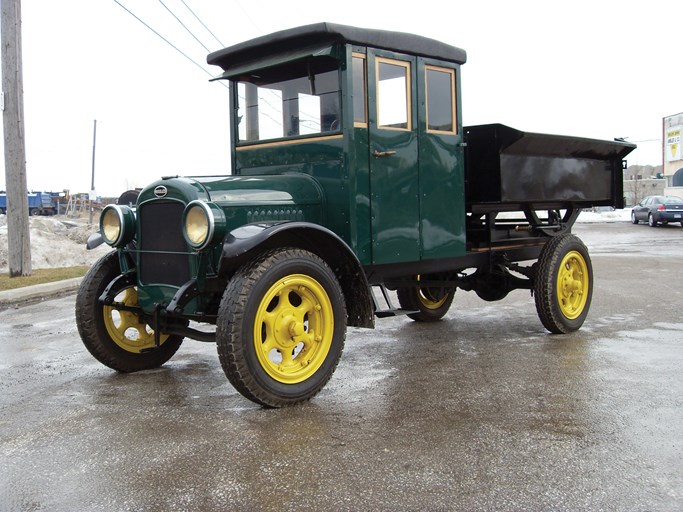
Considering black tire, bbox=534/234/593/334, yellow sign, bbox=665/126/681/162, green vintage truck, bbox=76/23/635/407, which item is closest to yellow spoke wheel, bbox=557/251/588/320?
black tire, bbox=534/234/593/334

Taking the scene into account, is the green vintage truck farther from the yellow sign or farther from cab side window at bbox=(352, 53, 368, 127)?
the yellow sign

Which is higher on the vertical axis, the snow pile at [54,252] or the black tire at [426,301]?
the snow pile at [54,252]

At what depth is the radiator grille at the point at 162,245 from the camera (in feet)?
16.1

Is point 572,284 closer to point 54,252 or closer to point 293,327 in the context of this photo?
point 293,327

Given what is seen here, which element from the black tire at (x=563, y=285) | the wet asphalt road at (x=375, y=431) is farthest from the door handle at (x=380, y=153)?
the black tire at (x=563, y=285)

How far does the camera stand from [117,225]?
533 centimetres

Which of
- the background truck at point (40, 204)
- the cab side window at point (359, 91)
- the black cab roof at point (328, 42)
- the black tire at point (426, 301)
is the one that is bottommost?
the black tire at point (426, 301)

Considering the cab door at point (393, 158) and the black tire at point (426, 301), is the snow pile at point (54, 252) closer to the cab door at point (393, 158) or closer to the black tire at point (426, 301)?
the black tire at point (426, 301)

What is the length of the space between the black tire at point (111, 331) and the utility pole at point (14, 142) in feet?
27.1

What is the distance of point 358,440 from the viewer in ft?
12.6

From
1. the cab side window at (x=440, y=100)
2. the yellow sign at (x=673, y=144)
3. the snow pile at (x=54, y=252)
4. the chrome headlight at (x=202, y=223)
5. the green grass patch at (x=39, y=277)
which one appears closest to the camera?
the chrome headlight at (x=202, y=223)

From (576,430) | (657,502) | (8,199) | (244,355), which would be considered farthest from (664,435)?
(8,199)

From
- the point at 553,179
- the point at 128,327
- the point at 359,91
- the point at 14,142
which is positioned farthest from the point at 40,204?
the point at 359,91

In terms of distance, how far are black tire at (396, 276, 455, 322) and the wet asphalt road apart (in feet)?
3.01
